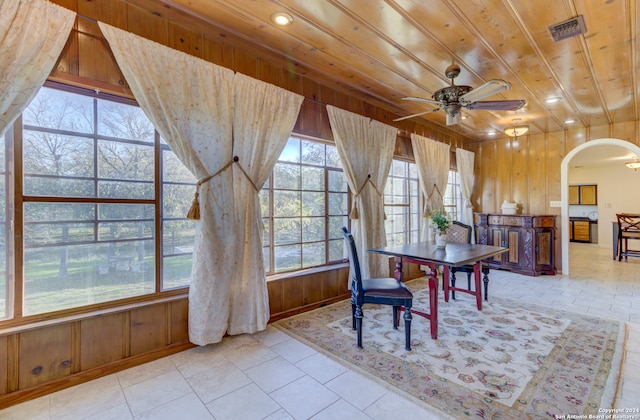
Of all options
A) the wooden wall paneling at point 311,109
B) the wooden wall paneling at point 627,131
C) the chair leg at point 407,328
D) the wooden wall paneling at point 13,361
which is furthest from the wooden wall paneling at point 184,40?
the wooden wall paneling at point 627,131

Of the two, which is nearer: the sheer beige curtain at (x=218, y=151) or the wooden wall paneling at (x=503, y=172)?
the sheer beige curtain at (x=218, y=151)

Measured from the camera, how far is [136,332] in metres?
2.31

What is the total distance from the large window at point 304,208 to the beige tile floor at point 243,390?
2.96ft

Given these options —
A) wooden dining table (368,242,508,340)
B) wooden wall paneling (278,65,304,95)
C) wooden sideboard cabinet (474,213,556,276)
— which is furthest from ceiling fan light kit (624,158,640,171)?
wooden wall paneling (278,65,304,95)

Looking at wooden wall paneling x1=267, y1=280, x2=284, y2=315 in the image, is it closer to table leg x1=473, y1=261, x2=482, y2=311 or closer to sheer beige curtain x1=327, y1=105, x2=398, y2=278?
sheer beige curtain x1=327, y1=105, x2=398, y2=278

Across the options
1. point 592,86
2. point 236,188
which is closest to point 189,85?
point 236,188

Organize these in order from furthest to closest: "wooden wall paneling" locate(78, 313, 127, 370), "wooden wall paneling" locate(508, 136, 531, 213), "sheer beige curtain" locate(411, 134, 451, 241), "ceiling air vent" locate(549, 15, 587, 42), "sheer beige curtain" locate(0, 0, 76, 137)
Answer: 1. "wooden wall paneling" locate(508, 136, 531, 213)
2. "sheer beige curtain" locate(411, 134, 451, 241)
3. "ceiling air vent" locate(549, 15, 587, 42)
4. "wooden wall paneling" locate(78, 313, 127, 370)
5. "sheer beige curtain" locate(0, 0, 76, 137)

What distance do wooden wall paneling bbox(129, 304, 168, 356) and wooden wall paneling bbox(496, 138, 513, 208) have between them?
6.39 metres

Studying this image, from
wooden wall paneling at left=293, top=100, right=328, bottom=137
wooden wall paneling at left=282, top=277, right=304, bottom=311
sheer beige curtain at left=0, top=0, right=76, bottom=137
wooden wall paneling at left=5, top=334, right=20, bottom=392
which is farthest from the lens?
wooden wall paneling at left=293, top=100, right=328, bottom=137

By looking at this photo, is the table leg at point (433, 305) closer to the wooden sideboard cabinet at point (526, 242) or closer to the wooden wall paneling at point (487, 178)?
the wooden sideboard cabinet at point (526, 242)

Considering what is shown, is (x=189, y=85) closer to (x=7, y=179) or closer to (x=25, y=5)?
(x=25, y=5)

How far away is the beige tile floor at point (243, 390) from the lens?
1.79m

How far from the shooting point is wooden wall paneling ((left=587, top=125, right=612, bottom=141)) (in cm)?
507

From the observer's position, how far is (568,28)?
2.41 metres
